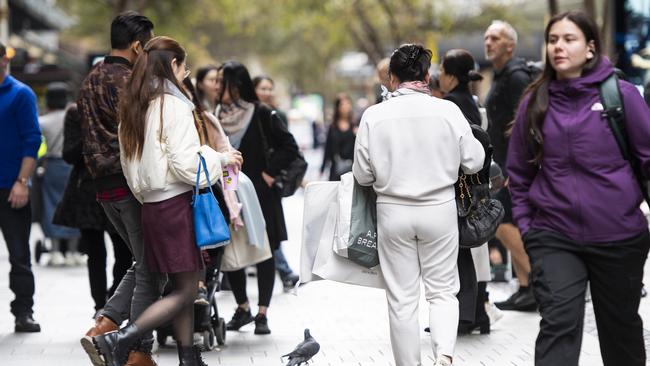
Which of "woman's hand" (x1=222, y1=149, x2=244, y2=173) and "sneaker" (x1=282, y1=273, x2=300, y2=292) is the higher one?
"woman's hand" (x1=222, y1=149, x2=244, y2=173)

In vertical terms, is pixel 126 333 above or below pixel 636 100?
below

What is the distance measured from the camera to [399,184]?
656cm

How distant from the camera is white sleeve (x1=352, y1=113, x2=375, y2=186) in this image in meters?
6.66

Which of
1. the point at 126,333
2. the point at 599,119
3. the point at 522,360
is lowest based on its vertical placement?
the point at 522,360

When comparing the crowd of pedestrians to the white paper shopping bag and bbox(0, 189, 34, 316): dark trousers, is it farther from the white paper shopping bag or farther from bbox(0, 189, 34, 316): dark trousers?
the white paper shopping bag

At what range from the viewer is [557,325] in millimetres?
5414

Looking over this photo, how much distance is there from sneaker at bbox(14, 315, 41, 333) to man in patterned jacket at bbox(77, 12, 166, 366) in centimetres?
163

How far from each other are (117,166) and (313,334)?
7.89 ft

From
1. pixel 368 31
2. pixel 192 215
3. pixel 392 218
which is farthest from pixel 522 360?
pixel 368 31

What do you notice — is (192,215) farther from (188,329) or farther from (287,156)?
(287,156)

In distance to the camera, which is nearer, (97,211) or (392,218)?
(392,218)

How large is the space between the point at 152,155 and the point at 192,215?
407mm

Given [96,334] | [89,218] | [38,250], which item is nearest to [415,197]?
[96,334]

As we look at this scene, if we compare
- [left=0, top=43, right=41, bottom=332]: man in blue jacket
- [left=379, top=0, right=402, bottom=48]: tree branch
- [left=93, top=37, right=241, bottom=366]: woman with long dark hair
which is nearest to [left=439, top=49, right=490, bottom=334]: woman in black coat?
[left=93, top=37, right=241, bottom=366]: woman with long dark hair
